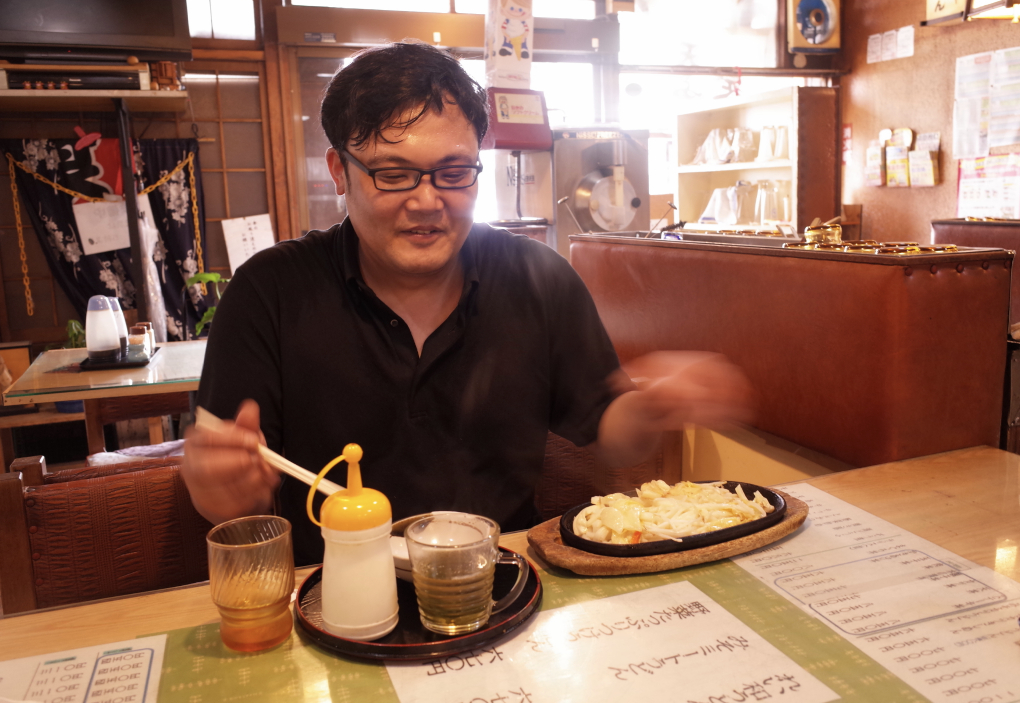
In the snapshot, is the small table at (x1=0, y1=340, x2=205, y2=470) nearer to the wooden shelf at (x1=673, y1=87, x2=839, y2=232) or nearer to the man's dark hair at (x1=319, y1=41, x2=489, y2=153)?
the man's dark hair at (x1=319, y1=41, x2=489, y2=153)

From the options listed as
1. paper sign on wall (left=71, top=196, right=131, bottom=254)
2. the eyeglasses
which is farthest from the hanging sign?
the eyeglasses

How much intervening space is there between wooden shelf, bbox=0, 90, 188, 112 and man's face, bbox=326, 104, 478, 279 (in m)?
3.48

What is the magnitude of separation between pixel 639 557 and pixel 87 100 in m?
4.67

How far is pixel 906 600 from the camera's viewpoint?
94cm

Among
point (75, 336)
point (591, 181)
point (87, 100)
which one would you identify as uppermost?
point (87, 100)

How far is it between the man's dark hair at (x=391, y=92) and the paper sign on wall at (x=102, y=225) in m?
4.15

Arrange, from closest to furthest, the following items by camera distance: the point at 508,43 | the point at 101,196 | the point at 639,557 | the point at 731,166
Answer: the point at 639,557 → the point at 508,43 → the point at 101,196 → the point at 731,166

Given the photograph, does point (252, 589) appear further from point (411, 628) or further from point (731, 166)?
point (731, 166)

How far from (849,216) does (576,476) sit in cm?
474

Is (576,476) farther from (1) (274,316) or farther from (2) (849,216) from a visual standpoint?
(2) (849,216)

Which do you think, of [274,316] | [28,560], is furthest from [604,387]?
[28,560]

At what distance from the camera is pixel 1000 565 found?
3.35 ft

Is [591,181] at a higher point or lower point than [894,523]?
higher

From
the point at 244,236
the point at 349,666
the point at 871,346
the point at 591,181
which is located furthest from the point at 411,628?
the point at 244,236
